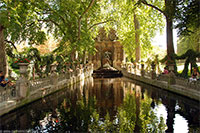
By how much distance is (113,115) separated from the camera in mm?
7539

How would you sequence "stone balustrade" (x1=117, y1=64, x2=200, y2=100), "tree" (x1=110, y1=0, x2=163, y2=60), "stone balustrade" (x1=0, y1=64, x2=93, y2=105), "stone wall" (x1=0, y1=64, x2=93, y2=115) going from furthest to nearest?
"tree" (x1=110, y1=0, x2=163, y2=60) < "stone balustrade" (x1=117, y1=64, x2=200, y2=100) < "stone balustrade" (x1=0, y1=64, x2=93, y2=105) < "stone wall" (x1=0, y1=64, x2=93, y2=115)

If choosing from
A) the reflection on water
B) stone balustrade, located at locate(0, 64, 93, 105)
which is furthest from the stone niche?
the reflection on water

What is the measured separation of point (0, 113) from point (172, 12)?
40.0 ft

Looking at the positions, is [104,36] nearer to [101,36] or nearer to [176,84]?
[101,36]

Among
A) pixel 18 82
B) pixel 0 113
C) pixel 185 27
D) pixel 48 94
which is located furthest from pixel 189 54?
pixel 0 113

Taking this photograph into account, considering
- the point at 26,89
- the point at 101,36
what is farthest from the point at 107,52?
the point at 26,89

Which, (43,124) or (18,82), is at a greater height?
(18,82)

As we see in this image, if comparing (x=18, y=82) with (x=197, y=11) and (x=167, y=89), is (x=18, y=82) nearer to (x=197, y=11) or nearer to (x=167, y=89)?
(x=167, y=89)

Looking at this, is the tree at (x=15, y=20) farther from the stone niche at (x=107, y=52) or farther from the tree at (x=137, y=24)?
the stone niche at (x=107, y=52)

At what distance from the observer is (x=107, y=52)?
4356 centimetres

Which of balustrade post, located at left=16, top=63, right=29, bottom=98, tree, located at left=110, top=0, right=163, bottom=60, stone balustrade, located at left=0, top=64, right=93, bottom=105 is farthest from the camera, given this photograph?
tree, located at left=110, top=0, right=163, bottom=60

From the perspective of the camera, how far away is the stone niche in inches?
1650

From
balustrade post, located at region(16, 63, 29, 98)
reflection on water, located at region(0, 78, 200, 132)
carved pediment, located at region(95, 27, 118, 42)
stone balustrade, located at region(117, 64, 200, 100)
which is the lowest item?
reflection on water, located at region(0, 78, 200, 132)

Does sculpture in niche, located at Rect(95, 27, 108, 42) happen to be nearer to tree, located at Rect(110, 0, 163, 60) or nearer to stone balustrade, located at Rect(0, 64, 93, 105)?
tree, located at Rect(110, 0, 163, 60)
